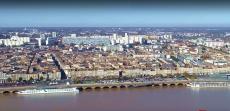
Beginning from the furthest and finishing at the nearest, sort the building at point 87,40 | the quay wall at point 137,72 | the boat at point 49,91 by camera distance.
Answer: the building at point 87,40
the quay wall at point 137,72
the boat at point 49,91

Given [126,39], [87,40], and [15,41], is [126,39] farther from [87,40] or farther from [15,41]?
[15,41]

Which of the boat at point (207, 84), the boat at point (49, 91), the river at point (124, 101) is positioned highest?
the river at point (124, 101)

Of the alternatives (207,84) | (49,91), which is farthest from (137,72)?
(49,91)

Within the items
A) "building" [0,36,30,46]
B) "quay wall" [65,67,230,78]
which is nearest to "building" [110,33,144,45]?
"building" [0,36,30,46]

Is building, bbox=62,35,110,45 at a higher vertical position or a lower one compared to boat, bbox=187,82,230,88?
higher

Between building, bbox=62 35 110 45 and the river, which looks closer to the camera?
the river

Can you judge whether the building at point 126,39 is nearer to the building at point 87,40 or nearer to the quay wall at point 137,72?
the building at point 87,40

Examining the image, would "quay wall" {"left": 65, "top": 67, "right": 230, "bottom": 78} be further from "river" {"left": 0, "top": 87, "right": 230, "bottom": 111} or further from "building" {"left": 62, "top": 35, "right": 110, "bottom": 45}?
"building" {"left": 62, "top": 35, "right": 110, "bottom": 45}

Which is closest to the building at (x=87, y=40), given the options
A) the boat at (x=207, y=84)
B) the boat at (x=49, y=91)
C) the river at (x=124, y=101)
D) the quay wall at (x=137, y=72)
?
the quay wall at (x=137, y=72)

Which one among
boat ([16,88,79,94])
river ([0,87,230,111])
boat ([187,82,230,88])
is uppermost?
river ([0,87,230,111])
